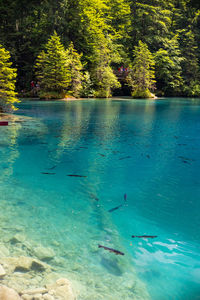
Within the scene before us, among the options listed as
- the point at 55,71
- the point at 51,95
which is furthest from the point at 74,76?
the point at 51,95

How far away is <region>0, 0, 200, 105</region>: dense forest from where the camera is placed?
1533 inches

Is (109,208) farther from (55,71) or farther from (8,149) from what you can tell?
(55,71)

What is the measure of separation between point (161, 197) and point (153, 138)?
647 cm

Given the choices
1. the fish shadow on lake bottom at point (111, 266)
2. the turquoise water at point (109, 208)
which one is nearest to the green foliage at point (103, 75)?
the turquoise water at point (109, 208)

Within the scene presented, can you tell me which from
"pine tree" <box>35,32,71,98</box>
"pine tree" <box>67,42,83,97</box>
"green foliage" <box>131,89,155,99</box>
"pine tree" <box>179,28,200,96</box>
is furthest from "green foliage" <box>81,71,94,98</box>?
"pine tree" <box>179,28,200,96</box>

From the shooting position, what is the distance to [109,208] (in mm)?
5074

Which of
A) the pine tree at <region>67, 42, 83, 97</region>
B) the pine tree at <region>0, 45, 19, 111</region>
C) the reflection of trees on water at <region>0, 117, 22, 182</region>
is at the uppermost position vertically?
the pine tree at <region>67, 42, 83, 97</region>

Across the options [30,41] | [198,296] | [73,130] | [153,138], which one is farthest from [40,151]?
[30,41]

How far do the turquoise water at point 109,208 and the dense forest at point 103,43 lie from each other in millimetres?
27540

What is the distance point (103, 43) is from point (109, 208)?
3993 centimetres

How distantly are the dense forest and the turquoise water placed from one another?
27540 mm

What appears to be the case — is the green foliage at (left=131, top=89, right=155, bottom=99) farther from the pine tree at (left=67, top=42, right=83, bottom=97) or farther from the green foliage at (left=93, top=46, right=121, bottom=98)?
the pine tree at (left=67, top=42, right=83, bottom=97)

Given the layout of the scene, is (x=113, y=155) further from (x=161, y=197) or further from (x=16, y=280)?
(x=16, y=280)

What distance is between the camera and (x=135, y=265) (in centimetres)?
346
